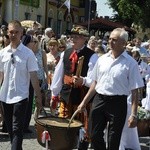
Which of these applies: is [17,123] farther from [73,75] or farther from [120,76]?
[120,76]

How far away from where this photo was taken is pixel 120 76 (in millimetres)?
5664

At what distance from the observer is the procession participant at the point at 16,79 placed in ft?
19.5

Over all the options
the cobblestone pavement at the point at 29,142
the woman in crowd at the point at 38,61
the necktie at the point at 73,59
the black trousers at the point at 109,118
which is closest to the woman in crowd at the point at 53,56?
the woman in crowd at the point at 38,61

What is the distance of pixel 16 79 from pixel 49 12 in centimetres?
3746

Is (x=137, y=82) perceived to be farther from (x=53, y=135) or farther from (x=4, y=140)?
(x=4, y=140)

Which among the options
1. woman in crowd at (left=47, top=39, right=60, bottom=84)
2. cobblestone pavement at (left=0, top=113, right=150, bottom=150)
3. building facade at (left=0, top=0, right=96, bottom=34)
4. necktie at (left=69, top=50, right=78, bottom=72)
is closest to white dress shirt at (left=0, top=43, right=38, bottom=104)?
necktie at (left=69, top=50, right=78, bottom=72)

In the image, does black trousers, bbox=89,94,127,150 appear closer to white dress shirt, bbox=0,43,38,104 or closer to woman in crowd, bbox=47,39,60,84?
white dress shirt, bbox=0,43,38,104

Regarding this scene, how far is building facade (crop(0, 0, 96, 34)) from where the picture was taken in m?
33.4

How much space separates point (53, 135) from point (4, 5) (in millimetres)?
28933

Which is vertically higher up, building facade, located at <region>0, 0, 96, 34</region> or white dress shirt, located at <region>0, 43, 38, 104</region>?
building facade, located at <region>0, 0, 96, 34</region>

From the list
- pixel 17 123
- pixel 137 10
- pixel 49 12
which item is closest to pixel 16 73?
pixel 17 123

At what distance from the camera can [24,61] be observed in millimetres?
5973

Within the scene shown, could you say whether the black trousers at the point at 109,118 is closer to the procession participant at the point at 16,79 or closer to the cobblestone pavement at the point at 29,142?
the procession participant at the point at 16,79

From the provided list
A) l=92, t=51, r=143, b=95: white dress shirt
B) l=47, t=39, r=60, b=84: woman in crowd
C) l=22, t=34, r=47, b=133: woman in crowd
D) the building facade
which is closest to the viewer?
l=92, t=51, r=143, b=95: white dress shirt
